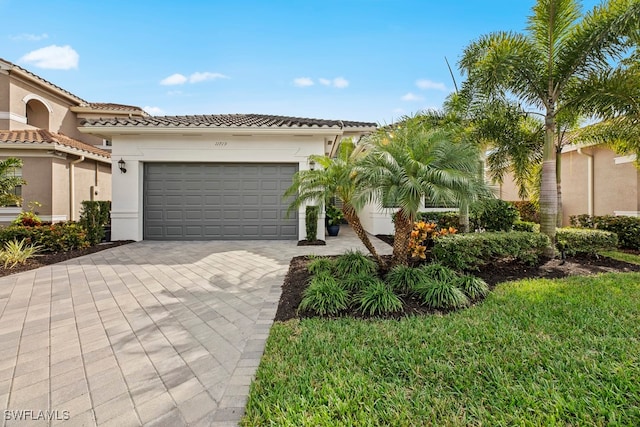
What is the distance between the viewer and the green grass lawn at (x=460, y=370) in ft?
6.82

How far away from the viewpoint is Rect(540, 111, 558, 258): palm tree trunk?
6.44 meters

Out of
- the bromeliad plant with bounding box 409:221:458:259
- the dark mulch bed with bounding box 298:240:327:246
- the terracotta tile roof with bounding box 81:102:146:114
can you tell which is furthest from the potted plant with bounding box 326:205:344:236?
the terracotta tile roof with bounding box 81:102:146:114

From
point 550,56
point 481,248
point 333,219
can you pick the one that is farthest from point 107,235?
point 550,56

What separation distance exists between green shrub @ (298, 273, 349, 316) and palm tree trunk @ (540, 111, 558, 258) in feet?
17.4

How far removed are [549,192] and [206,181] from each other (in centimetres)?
1013

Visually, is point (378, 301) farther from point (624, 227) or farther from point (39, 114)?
point (39, 114)

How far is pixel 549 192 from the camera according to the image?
21.2 feet

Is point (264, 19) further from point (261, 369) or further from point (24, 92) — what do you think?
point (24, 92)

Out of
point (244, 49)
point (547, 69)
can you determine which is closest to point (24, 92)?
point (244, 49)

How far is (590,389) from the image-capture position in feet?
7.57

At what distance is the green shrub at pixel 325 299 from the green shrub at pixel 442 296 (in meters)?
1.16

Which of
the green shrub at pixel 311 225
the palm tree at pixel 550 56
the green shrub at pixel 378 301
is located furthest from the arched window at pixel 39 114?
the palm tree at pixel 550 56

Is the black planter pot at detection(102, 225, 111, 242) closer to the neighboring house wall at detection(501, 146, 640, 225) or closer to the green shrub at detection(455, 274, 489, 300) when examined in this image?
the green shrub at detection(455, 274, 489, 300)

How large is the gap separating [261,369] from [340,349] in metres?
0.82
